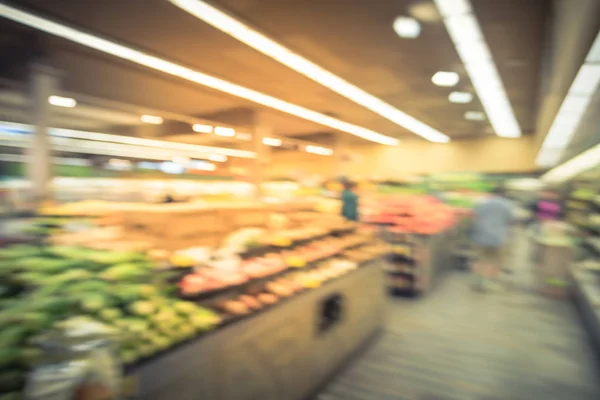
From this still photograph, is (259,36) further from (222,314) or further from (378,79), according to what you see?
(222,314)

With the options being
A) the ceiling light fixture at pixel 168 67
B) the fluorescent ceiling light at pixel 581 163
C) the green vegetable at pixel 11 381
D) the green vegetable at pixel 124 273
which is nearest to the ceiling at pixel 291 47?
the ceiling light fixture at pixel 168 67

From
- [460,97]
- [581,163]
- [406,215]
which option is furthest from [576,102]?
[581,163]

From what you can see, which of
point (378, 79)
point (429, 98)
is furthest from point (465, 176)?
point (378, 79)

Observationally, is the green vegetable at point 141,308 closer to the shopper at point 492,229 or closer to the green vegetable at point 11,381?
the green vegetable at point 11,381

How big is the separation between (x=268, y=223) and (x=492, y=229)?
3.97 m

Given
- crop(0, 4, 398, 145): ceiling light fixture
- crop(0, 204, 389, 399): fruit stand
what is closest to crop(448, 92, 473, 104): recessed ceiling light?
crop(0, 4, 398, 145): ceiling light fixture

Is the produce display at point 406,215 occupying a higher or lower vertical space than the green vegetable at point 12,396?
higher

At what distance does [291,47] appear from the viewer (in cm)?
444

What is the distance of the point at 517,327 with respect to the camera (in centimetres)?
461

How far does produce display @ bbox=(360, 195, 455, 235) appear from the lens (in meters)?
5.98

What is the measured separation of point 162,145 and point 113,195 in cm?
185

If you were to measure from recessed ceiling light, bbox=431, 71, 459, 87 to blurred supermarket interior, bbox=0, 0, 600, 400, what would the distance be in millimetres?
53

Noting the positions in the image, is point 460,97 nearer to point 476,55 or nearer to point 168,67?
point 476,55

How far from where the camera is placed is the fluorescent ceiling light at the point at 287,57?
11.6 ft
